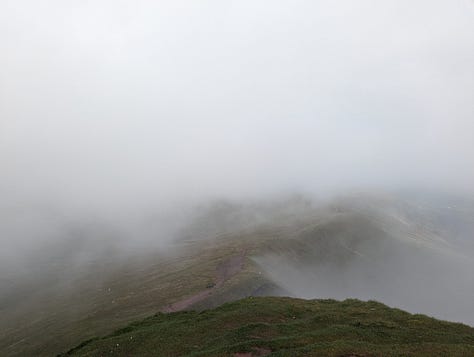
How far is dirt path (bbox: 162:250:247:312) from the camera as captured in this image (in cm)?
10544

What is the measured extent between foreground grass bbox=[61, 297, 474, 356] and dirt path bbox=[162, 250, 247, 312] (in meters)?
46.5

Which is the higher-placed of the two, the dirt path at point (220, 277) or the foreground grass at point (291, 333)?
the foreground grass at point (291, 333)

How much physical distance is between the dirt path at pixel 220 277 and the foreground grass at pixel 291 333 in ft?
152

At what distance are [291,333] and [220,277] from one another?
93.9 meters

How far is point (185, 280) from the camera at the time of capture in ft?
461

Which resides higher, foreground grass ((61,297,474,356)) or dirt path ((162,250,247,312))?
foreground grass ((61,297,474,356))

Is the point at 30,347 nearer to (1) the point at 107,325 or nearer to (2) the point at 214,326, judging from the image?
(1) the point at 107,325

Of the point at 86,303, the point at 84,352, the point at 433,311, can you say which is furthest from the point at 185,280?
the point at 433,311

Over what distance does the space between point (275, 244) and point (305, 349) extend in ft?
480

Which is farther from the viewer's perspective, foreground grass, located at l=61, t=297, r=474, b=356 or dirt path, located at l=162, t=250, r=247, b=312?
dirt path, located at l=162, t=250, r=247, b=312

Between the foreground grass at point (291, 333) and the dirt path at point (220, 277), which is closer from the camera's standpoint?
the foreground grass at point (291, 333)

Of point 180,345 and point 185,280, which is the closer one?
point 180,345

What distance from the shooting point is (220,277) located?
138 m

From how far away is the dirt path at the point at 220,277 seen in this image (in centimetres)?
10544
